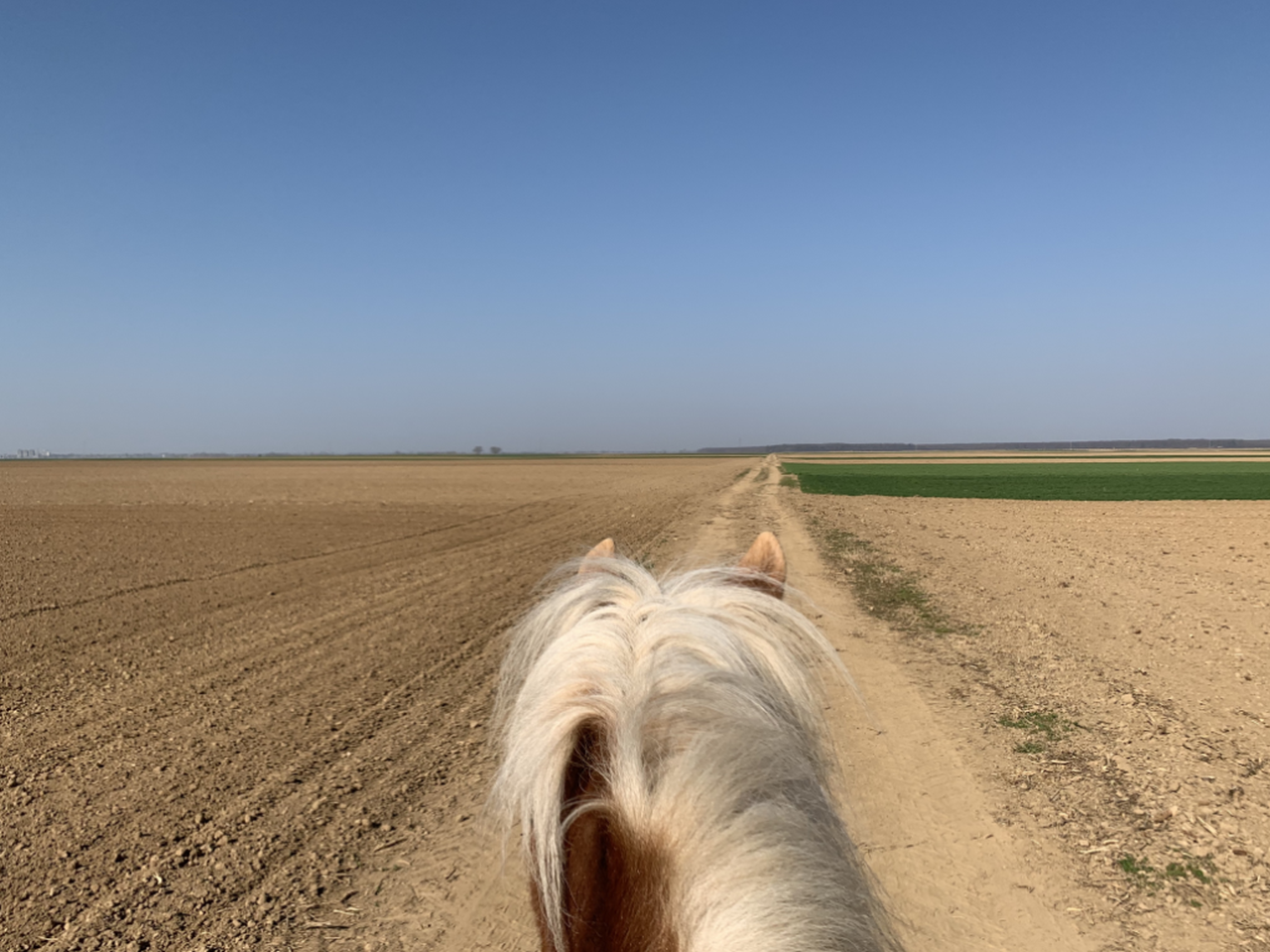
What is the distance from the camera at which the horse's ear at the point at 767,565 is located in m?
2.10

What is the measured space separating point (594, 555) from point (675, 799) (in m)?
1.04

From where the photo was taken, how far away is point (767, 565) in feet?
7.36

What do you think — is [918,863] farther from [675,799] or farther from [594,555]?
[675,799]

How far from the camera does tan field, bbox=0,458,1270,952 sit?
11.6ft

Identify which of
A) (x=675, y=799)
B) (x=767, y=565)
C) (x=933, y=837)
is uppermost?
(x=767, y=565)

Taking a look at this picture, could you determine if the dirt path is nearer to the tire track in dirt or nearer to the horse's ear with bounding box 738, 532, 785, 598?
the tire track in dirt

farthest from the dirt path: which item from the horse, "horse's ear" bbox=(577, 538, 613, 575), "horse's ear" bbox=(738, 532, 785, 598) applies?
the horse

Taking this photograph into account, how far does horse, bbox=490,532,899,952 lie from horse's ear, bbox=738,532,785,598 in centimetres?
58

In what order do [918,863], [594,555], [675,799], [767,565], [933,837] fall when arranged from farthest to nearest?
[933,837] → [918,863] → [767,565] → [594,555] → [675,799]

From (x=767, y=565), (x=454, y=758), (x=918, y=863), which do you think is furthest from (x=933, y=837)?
(x=454, y=758)

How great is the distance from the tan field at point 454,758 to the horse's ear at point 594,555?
42 cm

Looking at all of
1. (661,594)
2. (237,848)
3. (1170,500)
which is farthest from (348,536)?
(1170,500)

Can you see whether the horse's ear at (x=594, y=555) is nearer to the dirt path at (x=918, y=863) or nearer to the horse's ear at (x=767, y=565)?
the dirt path at (x=918, y=863)

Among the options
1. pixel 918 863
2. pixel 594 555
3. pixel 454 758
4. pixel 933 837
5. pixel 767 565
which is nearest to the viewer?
pixel 594 555
